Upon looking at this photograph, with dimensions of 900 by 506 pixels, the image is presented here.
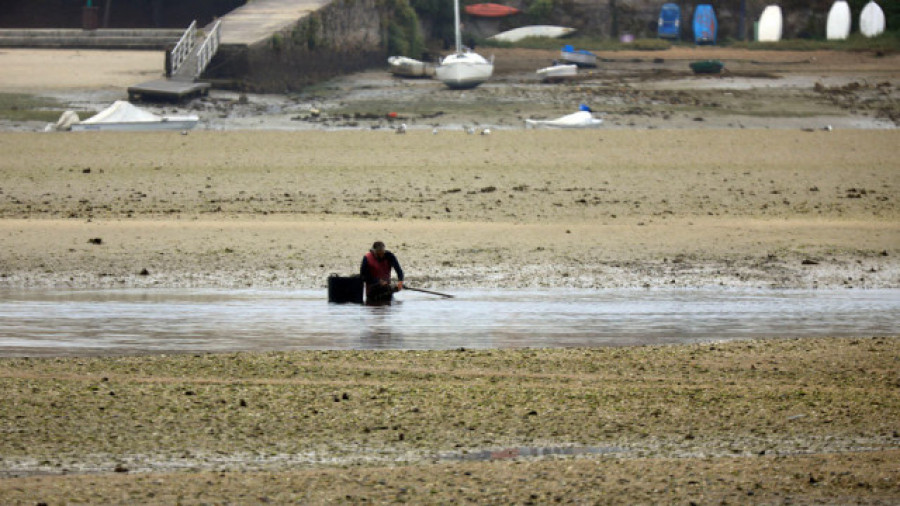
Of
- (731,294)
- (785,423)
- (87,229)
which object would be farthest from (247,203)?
(785,423)

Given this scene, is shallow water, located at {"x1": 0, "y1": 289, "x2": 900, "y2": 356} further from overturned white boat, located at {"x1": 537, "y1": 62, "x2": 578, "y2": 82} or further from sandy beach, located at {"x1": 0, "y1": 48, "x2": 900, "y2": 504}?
overturned white boat, located at {"x1": 537, "y1": 62, "x2": 578, "y2": 82}

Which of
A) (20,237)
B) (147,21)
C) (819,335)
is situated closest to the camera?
(819,335)

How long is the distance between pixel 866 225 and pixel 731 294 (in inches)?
214

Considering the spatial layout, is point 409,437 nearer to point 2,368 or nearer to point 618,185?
point 2,368

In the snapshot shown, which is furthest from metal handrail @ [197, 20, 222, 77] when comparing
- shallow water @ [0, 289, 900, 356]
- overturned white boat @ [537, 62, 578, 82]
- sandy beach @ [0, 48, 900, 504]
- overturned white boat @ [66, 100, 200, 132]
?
shallow water @ [0, 289, 900, 356]

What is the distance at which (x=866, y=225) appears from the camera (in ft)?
69.5

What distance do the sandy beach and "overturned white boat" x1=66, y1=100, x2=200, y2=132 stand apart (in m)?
0.88

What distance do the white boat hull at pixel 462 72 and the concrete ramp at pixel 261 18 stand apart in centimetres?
460

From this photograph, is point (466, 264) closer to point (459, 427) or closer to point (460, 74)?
point (459, 427)

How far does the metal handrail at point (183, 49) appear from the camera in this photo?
1436 inches

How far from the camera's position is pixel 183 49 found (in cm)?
3772

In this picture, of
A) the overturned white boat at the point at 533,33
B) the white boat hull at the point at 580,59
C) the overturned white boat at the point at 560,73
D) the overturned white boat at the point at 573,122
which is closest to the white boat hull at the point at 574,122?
the overturned white boat at the point at 573,122

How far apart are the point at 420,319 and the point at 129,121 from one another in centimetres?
1621

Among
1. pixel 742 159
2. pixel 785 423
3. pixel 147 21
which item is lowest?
pixel 785 423
